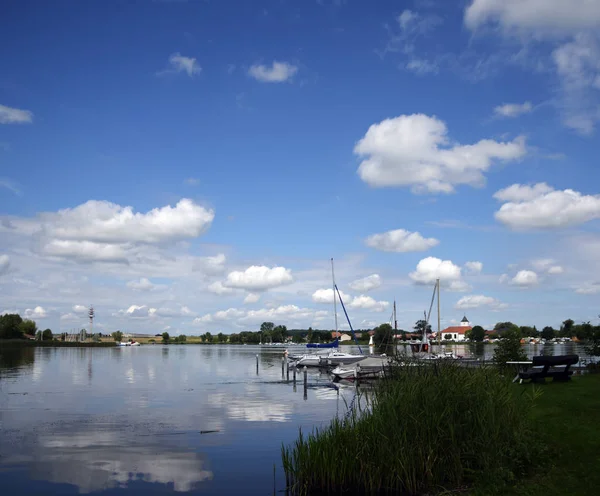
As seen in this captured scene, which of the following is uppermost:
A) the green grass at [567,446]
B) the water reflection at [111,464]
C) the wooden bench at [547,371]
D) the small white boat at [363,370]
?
the wooden bench at [547,371]

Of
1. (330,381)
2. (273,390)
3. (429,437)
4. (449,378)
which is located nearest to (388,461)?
(429,437)

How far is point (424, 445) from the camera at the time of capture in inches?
619

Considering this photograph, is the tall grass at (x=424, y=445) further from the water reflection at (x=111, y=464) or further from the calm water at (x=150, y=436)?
the water reflection at (x=111, y=464)

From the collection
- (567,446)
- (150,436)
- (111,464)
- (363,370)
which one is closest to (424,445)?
(567,446)

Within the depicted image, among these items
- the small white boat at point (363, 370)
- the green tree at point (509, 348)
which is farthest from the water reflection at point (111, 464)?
the small white boat at point (363, 370)

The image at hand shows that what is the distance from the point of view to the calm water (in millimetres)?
20000

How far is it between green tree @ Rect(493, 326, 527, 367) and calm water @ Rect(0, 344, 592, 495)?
39.6ft

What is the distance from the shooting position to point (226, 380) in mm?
64188

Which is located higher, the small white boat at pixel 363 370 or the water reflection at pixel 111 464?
the water reflection at pixel 111 464

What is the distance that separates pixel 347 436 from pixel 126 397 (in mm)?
32917

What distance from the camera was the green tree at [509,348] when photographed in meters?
42.4

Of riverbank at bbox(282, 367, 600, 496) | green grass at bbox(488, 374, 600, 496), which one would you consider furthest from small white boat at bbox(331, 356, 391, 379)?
riverbank at bbox(282, 367, 600, 496)

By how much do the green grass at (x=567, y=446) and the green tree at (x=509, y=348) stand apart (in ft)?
54.4

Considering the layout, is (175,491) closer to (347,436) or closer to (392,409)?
(347,436)
